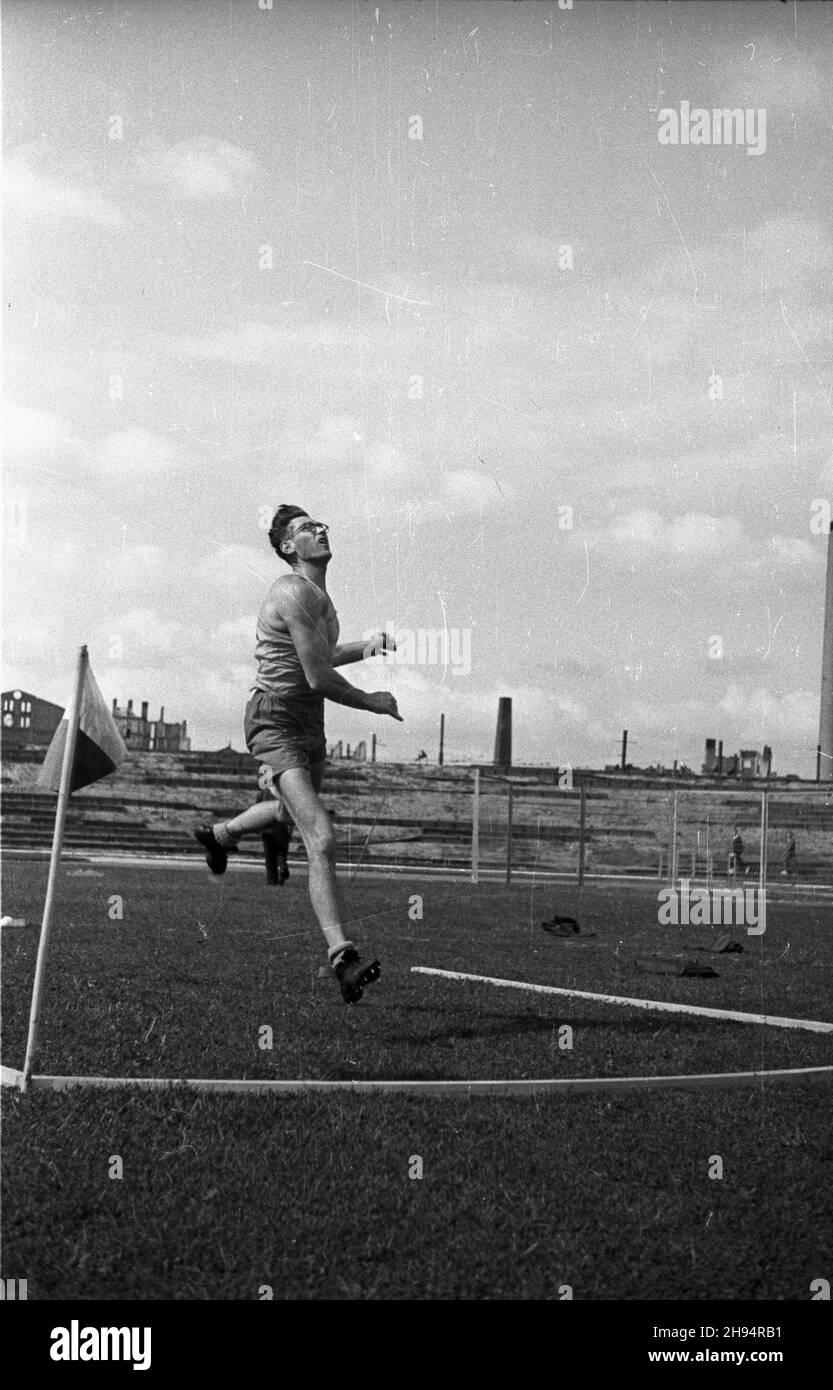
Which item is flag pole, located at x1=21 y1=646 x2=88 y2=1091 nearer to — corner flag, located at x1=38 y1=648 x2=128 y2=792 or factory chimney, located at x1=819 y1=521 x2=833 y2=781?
corner flag, located at x1=38 y1=648 x2=128 y2=792

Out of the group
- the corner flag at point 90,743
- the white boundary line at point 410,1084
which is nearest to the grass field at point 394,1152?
the white boundary line at point 410,1084

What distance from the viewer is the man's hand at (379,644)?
6.41 metres

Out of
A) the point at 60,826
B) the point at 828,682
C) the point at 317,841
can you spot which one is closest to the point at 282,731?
the point at 317,841

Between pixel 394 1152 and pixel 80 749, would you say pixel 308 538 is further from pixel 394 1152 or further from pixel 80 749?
pixel 394 1152

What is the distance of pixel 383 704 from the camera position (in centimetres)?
634

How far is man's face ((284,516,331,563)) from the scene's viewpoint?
629 centimetres

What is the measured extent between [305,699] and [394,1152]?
2.40m

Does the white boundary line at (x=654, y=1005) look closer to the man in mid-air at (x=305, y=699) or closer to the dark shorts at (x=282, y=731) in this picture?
the man in mid-air at (x=305, y=699)

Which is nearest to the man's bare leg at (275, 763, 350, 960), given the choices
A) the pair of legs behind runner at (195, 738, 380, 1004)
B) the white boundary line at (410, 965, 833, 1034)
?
the pair of legs behind runner at (195, 738, 380, 1004)

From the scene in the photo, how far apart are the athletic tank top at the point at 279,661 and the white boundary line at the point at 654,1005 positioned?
2.96 metres

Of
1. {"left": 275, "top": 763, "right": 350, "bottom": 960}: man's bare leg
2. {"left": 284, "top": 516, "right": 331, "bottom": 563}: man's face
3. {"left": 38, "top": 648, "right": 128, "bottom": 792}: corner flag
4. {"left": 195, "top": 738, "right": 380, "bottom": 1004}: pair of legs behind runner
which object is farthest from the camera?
{"left": 275, "top": 763, "right": 350, "bottom": 960}: man's bare leg

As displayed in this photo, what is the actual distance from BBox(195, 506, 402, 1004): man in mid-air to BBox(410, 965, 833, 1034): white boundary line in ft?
7.70

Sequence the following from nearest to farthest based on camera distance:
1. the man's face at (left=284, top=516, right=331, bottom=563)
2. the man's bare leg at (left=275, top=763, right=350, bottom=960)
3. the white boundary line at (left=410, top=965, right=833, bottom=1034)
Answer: the man's face at (left=284, top=516, right=331, bottom=563)
the man's bare leg at (left=275, top=763, right=350, bottom=960)
the white boundary line at (left=410, top=965, right=833, bottom=1034)

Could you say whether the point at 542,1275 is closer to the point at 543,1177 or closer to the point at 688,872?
the point at 543,1177
